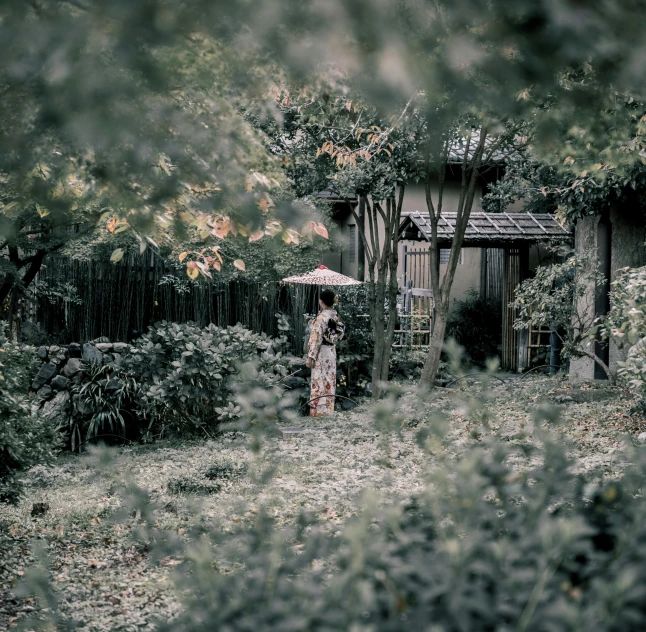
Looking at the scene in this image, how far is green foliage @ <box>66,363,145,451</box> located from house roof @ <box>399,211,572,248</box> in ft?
19.5

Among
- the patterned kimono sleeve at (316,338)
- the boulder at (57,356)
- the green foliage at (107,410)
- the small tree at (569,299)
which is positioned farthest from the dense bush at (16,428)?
the small tree at (569,299)

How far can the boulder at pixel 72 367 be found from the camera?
10485 millimetres

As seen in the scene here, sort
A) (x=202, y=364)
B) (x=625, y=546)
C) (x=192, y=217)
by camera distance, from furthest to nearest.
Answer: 1. (x=202, y=364)
2. (x=192, y=217)
3. (x=625, y=546)

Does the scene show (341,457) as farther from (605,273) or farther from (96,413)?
(605,273)

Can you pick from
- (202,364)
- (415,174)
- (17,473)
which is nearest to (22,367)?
(17,473)

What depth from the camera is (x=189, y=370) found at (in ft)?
29.2

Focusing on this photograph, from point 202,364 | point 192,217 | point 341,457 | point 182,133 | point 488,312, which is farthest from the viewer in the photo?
point 488,312

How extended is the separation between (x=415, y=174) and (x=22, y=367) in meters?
6.05

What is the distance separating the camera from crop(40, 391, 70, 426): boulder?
1002 centimetres

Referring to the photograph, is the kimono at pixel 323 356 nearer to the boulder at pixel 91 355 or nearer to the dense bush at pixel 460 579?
the boulder at pixel 91 355

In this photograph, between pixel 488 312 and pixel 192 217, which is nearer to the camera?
pixel 192 217

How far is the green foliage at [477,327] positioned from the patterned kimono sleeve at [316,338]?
5.95 metres

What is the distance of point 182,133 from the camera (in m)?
2.71

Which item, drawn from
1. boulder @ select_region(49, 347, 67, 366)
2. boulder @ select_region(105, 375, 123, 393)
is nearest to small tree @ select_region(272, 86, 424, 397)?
boulder @ select_region(105, 375, 123, 393)
